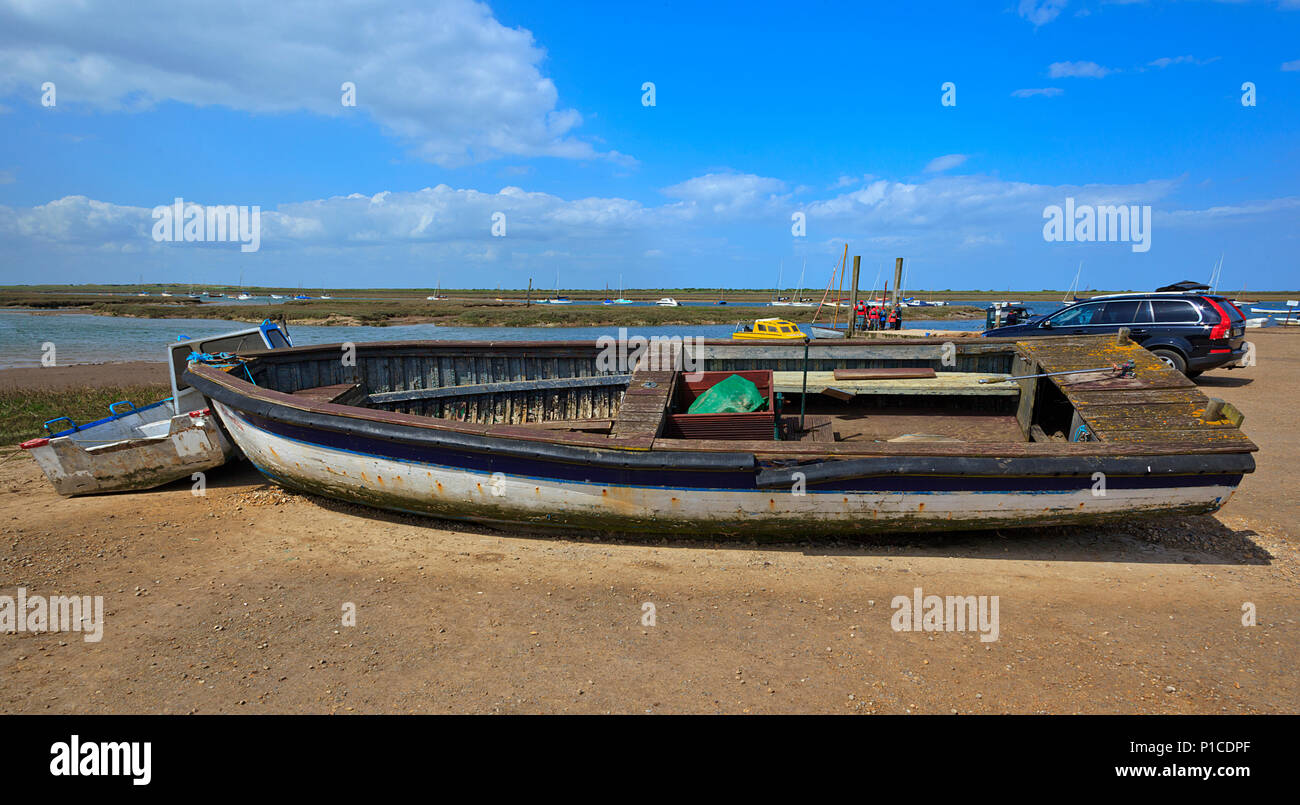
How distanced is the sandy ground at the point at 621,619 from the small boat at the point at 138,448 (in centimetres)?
47

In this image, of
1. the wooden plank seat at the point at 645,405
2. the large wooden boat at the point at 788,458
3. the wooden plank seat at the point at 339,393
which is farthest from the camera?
the wooden plank seat at the point at 339,393

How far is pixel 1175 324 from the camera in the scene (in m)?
11.9

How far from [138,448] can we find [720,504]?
253 inches

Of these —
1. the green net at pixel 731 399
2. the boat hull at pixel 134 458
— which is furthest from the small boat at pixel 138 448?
the green net at pixel 731 399

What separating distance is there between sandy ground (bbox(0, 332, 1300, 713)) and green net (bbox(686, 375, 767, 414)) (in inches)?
55.8

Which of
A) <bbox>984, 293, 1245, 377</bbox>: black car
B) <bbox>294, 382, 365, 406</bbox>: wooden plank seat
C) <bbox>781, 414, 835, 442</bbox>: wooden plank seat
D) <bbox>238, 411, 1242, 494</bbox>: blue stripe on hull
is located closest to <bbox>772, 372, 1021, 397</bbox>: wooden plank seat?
<bbox>781, 414, 835, 442</bbox>: wooden plank seat

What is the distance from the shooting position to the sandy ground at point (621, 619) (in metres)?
3.43

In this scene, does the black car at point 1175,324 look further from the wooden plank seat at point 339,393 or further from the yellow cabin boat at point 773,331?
the yellow cabin boat at point 773,331

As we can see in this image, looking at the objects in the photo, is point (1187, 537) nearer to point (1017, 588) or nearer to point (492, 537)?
point (1017, 588)

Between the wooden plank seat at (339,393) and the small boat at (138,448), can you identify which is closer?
the small boat at (138,448)

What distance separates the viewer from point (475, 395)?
8.26 m

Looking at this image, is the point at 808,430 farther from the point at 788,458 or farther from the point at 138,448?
the point at 138,448
